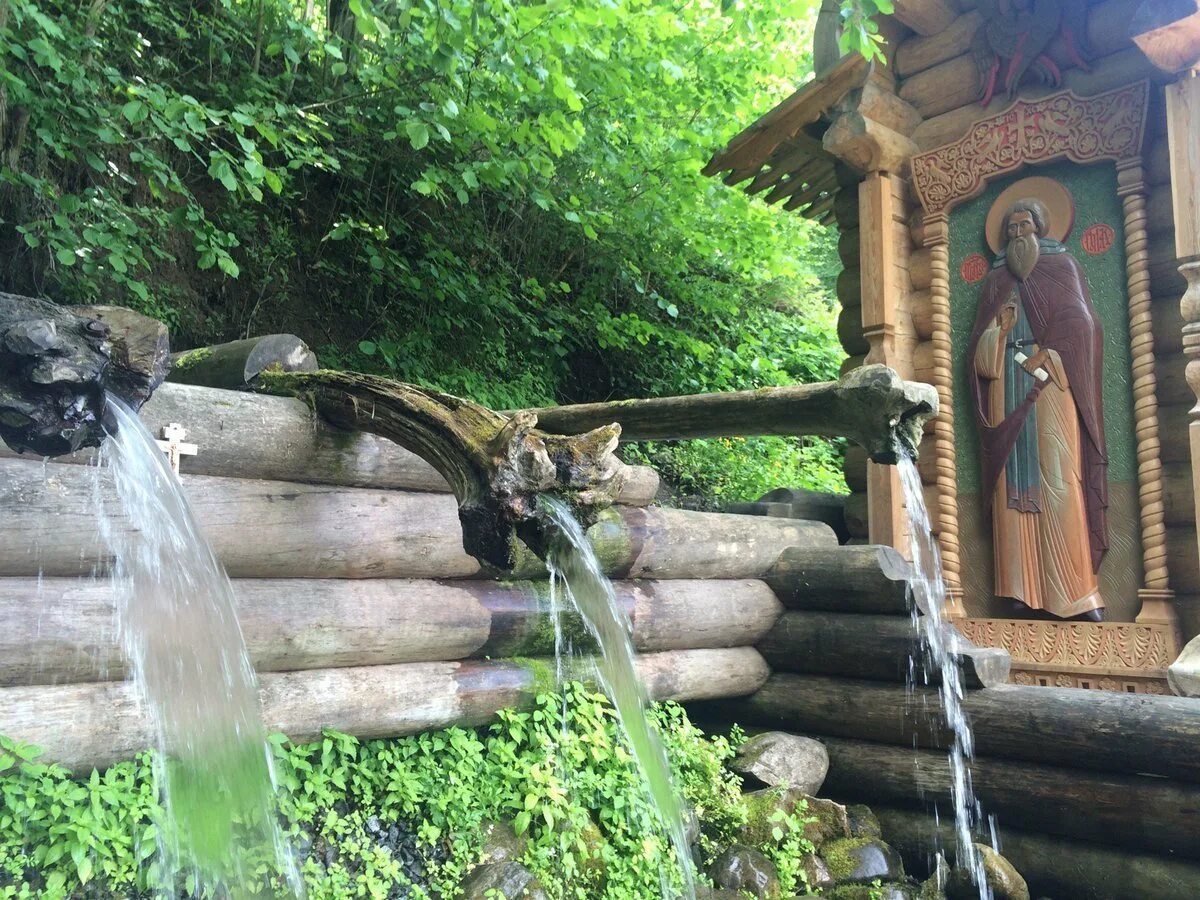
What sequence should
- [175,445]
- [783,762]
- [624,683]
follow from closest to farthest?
1. [175,445]
2. [624,683]
3. [783,762]

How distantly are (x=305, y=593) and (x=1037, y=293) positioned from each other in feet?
16.1

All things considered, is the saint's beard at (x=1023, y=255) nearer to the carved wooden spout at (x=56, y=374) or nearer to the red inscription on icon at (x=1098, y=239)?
the red inscription on icon at (x=1098, y=239)

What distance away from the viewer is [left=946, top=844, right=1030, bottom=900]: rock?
4.52 meters

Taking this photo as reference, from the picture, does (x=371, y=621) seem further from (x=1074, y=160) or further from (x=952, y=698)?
(x=1074, y=160)

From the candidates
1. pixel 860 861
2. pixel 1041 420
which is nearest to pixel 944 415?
pixel 1041 420

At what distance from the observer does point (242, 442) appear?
4.08 meters

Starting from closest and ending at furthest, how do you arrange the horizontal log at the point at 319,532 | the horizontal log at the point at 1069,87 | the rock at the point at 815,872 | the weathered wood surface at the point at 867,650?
the horizontal log at the point at 319,532
the rock at the point at 815,872
the weathered wood surface at the point at 867,650
the horizontal log at the point at 1069,87

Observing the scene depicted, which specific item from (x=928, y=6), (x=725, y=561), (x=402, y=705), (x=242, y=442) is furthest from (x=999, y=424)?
(x=242, y=442)

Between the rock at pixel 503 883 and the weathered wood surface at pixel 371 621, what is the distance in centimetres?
100

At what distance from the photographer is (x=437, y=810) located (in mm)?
4000

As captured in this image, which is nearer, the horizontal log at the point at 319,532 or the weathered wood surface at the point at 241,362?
the horizontal log at the point at 319,532

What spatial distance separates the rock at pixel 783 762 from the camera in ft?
17.0

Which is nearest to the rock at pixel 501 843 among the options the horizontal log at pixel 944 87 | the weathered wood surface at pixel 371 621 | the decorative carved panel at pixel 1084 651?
the weathered wood surface at pixel 371 621

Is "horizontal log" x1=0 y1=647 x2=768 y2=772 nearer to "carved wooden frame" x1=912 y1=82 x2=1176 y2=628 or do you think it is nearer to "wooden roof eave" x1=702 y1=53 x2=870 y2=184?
"carved wooden frame" x1=912 y1=82 x2=1176 y2=628
